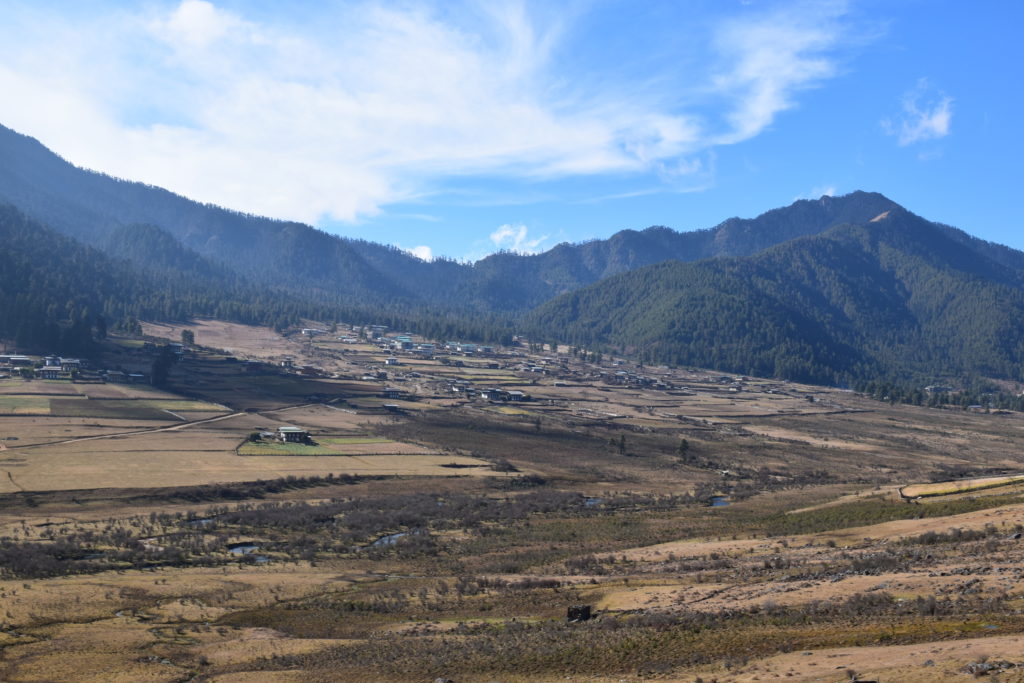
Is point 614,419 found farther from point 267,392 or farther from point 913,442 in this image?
point 267,392

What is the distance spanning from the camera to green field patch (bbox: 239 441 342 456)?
77.8m

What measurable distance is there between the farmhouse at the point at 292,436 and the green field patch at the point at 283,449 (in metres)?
1.10

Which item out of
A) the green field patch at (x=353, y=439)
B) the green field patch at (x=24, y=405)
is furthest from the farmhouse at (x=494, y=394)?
the green field patch at (x=24, y=405)

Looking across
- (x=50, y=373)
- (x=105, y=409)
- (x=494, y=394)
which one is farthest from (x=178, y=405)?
(x=494, y=394)

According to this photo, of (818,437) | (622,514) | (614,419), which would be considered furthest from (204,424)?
(818,437)

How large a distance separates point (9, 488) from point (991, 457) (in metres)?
121

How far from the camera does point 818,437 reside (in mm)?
122812

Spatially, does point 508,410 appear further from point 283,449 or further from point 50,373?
point 50,373

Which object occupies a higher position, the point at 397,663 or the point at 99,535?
the point at 397,663

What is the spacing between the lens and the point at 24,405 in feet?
300

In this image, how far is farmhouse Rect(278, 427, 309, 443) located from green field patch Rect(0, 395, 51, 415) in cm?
2981

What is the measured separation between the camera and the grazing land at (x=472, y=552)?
2202cm

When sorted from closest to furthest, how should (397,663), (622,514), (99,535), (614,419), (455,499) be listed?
1. (397,663)
2. (99,535)
3. (622,514)
4. (455,499)
5. (614,419)

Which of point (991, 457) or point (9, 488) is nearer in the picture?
point (9, 488)
